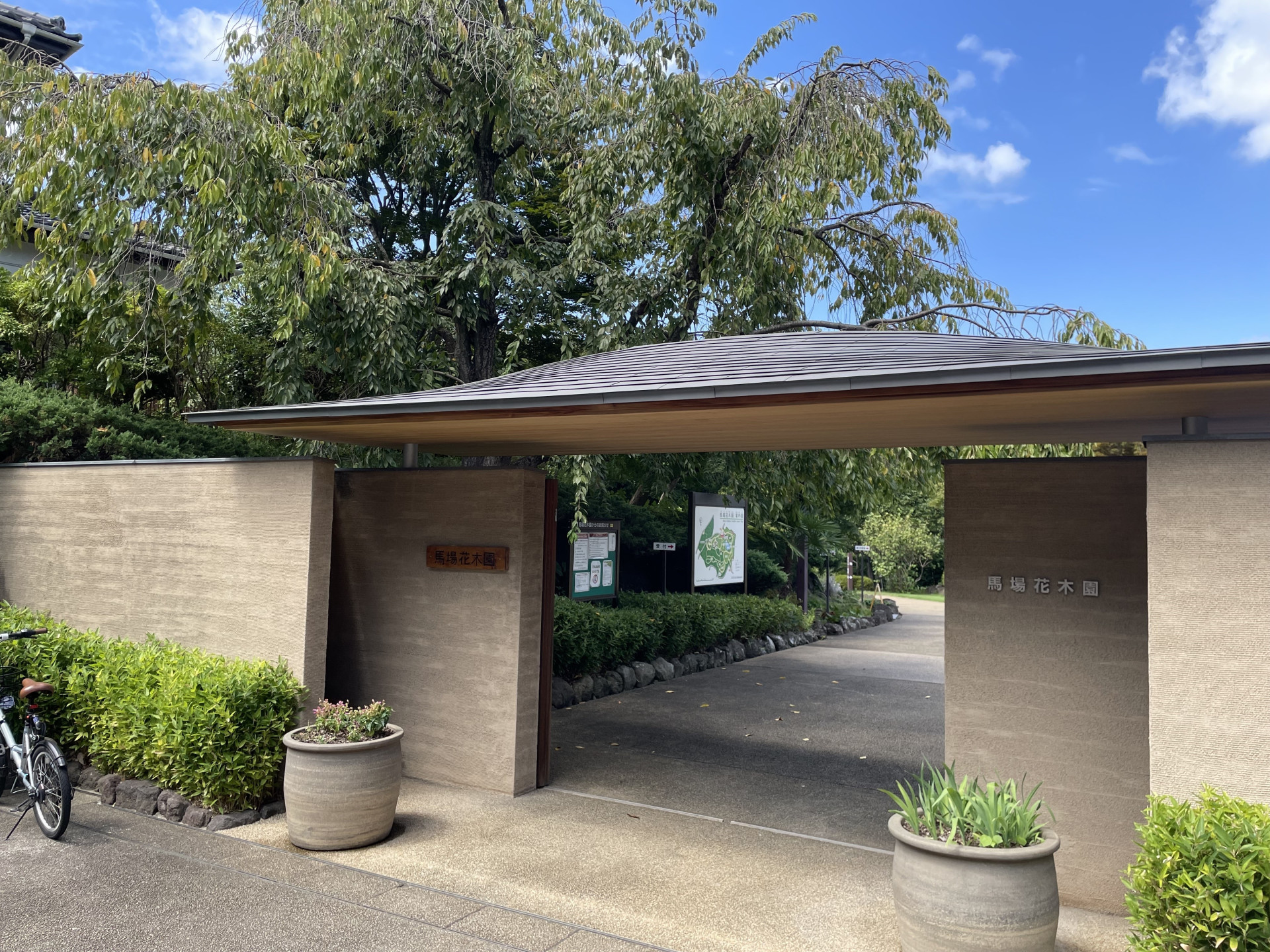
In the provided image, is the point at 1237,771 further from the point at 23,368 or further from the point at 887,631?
the point at 887,631

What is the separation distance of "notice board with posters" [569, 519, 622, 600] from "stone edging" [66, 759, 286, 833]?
6281 millimetres

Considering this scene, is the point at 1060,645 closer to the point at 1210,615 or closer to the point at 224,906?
the point at 1210,615

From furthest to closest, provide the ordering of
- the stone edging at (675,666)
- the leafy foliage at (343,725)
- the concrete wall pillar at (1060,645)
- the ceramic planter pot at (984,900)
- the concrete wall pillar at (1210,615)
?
1. the stone edging at (675,666)
2. the leafy foliage at (343,725)
3. the concrete wall pillar at (1060,645)
4. the ceramic planter pot at (984,900)
5. the concrete wall pillar at (1210,615)

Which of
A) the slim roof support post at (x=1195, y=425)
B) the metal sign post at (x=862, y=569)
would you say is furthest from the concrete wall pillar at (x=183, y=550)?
the metal sign post at (x=862, y=569)

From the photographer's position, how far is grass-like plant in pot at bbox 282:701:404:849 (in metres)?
5.36

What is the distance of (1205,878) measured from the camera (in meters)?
3.13

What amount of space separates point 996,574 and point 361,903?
3809mm

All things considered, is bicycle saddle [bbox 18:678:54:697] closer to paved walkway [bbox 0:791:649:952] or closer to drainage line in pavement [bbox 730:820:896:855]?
paved walkway [bbox 0:791:649:952]

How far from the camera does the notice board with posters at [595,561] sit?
1211cm

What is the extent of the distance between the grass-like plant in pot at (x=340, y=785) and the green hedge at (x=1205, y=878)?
4010mm

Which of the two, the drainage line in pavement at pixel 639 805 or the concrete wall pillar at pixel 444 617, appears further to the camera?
the concrete wall pillar at pixel 444 617

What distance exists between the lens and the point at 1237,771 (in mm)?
3494

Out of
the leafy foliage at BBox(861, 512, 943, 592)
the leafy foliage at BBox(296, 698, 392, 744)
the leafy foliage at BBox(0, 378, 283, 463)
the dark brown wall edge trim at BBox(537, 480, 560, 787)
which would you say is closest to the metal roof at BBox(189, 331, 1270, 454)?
the dark brown wall edge trim at BBox(537, 480, 560, 787)

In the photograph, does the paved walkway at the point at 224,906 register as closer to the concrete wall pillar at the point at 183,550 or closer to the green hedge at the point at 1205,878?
the concrete wall pillar at the point at 183,550
